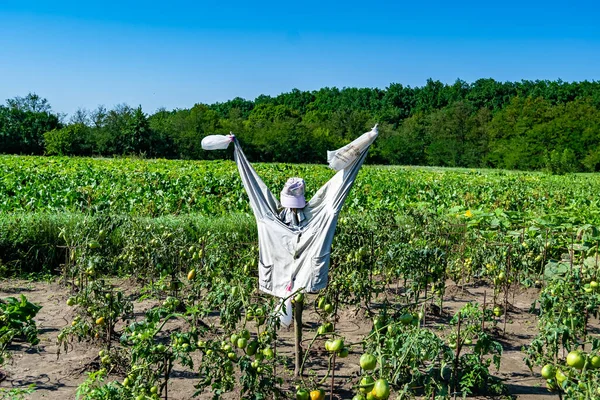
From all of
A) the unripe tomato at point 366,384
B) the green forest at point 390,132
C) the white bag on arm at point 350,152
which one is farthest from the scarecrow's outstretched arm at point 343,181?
the green forest at point 390,132

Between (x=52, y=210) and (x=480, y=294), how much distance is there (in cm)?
822

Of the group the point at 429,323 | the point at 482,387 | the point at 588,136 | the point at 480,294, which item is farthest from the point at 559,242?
the point at 588,136

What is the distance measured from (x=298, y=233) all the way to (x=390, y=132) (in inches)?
2183

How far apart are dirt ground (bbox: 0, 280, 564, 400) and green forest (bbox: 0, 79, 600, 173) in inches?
975

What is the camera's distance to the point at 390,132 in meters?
58.9

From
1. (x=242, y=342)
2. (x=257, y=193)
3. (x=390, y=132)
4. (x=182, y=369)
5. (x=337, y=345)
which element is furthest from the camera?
(x=390, y=132)

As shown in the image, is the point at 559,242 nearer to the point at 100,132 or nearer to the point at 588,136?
the point at 100,132

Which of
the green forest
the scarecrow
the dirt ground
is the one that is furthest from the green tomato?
the green forest

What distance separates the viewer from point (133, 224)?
22.6 feet

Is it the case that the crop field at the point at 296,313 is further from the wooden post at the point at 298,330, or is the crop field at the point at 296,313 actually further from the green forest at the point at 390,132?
the green forest at the point at 390,132

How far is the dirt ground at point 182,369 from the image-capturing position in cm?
465

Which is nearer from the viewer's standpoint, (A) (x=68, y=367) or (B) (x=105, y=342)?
(A) (x=68, y=367)

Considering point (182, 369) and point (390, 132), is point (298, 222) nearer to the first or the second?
point (182, 369)

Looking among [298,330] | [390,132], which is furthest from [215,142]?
[390,132]
